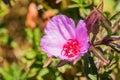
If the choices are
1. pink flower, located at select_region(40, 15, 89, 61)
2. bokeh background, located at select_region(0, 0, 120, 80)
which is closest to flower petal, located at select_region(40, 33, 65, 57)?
pink flower, located at select_region(40, 15, 89, 61)

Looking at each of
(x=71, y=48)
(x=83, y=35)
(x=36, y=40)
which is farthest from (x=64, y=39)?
(x=36, y=40)

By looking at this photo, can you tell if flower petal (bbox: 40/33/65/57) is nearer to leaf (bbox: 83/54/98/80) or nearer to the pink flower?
the pink flower

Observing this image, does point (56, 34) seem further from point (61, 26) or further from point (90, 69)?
point (90, 69)

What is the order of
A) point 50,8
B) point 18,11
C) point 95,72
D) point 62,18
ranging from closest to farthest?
1. point 62,18
2. point 95,72
3. point 50,8
4. point 18,11

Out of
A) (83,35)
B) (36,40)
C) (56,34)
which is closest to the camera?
(83,35)

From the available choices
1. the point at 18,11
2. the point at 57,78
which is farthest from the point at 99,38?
the point at 18,11

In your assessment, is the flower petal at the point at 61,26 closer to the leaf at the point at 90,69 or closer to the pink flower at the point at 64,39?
the pink flower at the point at 64,39

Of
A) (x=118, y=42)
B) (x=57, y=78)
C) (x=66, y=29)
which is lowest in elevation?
(x=57, y=78)

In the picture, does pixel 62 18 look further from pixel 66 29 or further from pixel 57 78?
pixel 57 78
